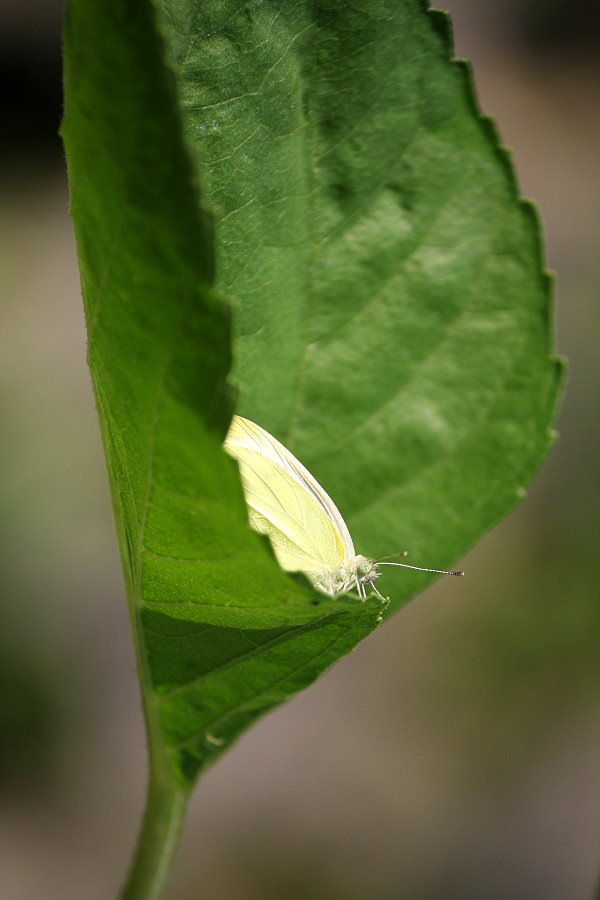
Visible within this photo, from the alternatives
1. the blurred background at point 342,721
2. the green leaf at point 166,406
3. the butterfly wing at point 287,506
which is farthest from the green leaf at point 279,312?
the blurred background at point 342,721

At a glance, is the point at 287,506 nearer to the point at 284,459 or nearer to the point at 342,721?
the point at 284,459

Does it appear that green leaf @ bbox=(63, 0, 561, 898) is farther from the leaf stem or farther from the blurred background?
the blurred background

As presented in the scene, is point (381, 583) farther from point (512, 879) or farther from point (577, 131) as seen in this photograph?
point (577, 131)

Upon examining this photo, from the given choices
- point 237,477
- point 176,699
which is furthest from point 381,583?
point 237,477

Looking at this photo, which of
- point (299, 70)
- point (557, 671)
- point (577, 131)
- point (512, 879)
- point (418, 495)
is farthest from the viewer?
point (577, 131)

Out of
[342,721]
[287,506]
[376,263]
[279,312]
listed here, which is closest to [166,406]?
[279,312]

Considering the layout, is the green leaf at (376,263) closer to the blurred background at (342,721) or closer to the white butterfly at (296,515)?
the white butterfly at (296,515)

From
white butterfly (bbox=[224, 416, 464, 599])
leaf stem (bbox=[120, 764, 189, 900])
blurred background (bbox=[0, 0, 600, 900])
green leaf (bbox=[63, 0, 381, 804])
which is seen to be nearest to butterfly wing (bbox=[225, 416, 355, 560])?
white butterfly (bbox=[224, 416, 464, 599])
